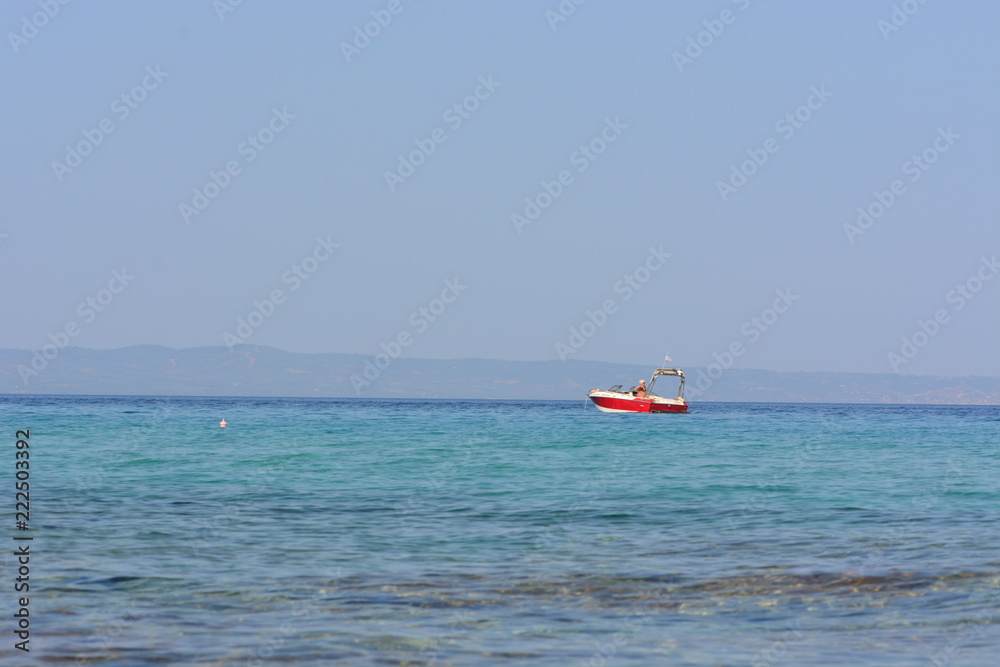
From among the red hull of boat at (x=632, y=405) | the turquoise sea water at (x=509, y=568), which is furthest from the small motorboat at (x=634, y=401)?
the turquoise sea water at (x=509, y=568)

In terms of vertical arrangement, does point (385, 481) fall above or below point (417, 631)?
above

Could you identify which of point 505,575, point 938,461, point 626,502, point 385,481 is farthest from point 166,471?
point 938,461

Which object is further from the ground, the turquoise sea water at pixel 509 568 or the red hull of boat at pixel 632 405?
the red hull of boat at pixel 632 405

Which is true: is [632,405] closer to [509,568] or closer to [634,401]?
[634,401]

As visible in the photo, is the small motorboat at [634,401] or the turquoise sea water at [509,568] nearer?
the turquoise sea water at [509,568]

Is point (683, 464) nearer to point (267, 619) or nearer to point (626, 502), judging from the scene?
point (626, 502)

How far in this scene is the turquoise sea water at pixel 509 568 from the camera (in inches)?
484

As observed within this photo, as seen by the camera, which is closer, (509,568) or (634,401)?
(509,568)

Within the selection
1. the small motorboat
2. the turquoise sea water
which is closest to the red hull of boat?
the small motorboat

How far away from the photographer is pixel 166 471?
125 ft

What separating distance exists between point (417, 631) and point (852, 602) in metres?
6.34

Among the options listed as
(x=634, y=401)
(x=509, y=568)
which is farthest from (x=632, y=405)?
(x=509, y=568)

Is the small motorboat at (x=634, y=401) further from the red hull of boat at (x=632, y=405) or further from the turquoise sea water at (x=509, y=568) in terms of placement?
the turquoise sea water at (x=509, y=568)

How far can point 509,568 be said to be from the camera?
17375mm
